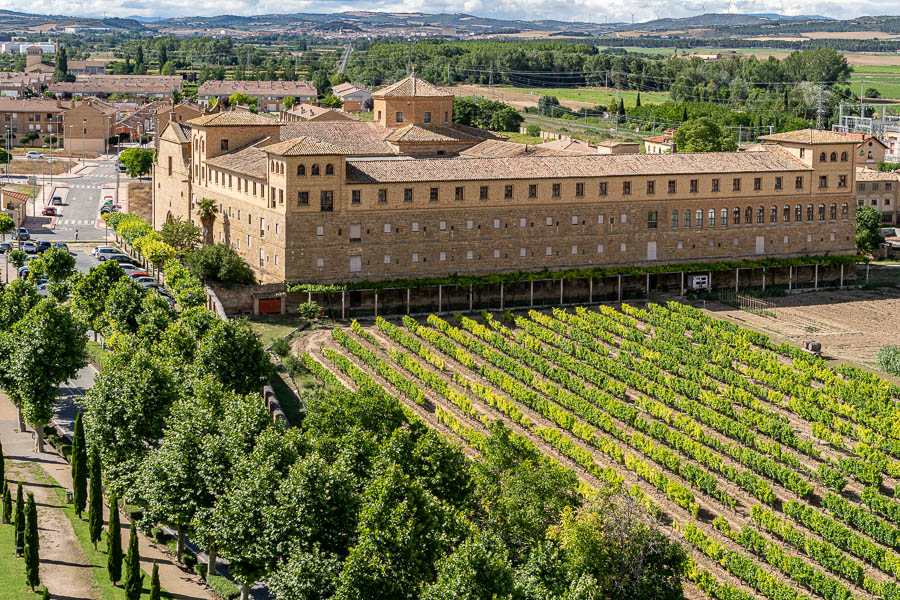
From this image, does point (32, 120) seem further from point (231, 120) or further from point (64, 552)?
point (64, 552)

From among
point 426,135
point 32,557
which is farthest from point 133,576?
point 426,135

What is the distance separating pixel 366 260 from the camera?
238 ft

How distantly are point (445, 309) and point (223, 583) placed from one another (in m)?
36.1

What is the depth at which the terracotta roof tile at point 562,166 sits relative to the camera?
240ft

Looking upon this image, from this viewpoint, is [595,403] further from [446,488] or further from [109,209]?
[109,209]

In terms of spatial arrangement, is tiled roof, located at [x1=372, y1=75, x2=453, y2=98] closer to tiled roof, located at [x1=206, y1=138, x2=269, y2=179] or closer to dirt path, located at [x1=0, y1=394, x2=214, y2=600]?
tiled roof, located at [x1=206, y1=138, x2=269, y2=179]

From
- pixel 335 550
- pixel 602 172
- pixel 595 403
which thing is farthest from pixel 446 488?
pixel 602 172

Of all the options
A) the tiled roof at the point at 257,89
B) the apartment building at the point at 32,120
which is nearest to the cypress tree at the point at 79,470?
the apartment building at the point at 32,120

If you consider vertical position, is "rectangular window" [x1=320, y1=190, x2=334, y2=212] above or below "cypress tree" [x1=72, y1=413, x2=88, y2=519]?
above

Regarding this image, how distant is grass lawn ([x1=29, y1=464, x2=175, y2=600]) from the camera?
38.0 meters

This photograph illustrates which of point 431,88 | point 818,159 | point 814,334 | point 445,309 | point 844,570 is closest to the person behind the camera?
point 844,570

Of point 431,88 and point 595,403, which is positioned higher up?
point 431,88

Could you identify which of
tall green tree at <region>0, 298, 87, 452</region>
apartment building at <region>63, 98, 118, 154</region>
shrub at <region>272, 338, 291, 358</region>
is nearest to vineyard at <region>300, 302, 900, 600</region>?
shrub at <region>272, 338, 291, 358</region>

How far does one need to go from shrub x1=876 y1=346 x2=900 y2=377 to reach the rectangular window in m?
29.6
